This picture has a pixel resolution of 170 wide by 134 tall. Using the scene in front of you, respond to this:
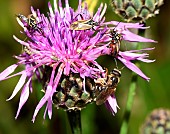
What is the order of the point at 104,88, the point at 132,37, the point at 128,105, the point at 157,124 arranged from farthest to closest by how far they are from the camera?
the point at 157,124, the point at 128,105, the point at 132,37, the point at 104,88

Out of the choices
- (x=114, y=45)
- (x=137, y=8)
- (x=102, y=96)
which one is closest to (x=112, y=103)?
(x=102, y=96)

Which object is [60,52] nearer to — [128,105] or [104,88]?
[104,88]

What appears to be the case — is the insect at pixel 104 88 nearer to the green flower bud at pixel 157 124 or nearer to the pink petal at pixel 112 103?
the pink petal at pixel 112 103

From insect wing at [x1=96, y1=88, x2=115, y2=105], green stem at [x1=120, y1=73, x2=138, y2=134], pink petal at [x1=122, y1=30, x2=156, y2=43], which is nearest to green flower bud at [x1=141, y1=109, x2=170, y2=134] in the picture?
green stem at [x1=120, y1=73, x2=138, y2=134]

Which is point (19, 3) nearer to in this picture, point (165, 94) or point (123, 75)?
point (123, 75)

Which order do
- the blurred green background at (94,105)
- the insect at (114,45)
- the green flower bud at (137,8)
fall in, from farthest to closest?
the blurred green background at (94,105) → the green flower bud at (137,8) → the insect at (114,45)

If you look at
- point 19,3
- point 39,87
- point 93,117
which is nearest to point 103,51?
point 39,87

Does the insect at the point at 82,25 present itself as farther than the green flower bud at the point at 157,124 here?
No

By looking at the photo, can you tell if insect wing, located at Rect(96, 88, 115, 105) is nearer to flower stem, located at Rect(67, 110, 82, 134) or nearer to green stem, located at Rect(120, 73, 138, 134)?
flower stem, located at Rect(67, 110, 82, 134)

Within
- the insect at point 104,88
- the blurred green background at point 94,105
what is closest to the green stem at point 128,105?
the insect at point 104,88
